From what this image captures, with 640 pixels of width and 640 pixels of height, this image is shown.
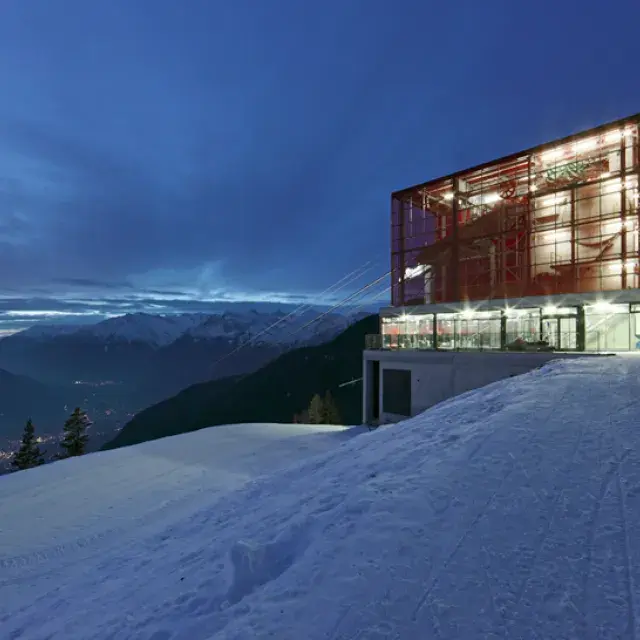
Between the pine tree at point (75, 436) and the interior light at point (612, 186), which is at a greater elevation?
the interior light at point (612, 186)

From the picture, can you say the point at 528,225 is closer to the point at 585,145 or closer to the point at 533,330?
the point at 585,145

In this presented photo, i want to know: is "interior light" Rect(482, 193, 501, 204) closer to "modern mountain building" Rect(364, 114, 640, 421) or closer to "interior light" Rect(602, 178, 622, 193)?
"modern mountain building" Rect(364, 114, 640, 421)

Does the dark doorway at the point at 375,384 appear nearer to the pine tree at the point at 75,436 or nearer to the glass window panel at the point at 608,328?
the glass window panel at the point at 608,328

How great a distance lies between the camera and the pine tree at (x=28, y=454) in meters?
40.1

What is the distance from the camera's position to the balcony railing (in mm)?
21727

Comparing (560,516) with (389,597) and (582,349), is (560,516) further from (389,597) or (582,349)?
(582,349)

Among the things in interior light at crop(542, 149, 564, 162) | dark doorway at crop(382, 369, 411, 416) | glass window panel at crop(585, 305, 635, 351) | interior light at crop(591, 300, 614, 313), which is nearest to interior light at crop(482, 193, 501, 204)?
interior light at crop(542, 149, 564, 162)

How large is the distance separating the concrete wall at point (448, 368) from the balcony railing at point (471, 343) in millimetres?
1439

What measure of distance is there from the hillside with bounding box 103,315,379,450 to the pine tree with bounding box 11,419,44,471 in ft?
194

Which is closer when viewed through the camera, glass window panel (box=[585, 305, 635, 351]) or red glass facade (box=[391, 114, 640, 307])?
glass window panel (box=[585, 305, 635, 351])

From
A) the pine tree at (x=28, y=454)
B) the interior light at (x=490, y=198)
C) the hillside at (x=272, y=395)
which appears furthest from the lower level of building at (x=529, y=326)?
the hillside at (x=272, y=395)

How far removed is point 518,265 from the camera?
3095 centimetres

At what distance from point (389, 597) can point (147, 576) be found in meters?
4.34

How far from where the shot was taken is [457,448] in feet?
23.9
